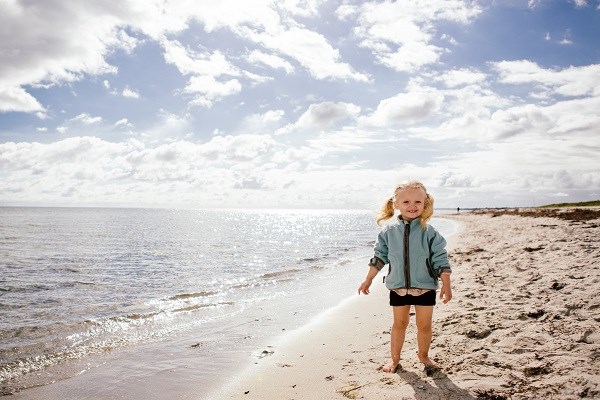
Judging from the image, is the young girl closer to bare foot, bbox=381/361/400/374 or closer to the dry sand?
bare foot, bbox=381/361/400/374

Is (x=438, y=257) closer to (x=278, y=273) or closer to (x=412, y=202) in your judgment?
(x=412, y=202)

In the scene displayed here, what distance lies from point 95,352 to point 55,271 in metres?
12.4

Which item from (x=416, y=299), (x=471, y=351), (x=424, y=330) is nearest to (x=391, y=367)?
(x=424, y=330)

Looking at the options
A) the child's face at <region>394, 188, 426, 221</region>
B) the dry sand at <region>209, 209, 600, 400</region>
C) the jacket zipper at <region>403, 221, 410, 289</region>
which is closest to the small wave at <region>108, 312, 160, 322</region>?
the dry sand at <region>209, 209, 600, 400</region>

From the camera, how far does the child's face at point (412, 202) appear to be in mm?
4324

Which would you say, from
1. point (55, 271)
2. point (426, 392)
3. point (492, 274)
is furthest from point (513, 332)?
point (55, 271)

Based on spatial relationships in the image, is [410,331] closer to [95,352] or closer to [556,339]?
[556,339]

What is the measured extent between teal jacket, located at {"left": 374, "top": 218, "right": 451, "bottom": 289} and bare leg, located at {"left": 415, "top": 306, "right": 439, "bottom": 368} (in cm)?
30

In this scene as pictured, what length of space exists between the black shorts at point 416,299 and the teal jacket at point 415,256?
10 cm

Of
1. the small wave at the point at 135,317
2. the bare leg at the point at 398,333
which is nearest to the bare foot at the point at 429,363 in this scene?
the bare leg at the point at 398,333

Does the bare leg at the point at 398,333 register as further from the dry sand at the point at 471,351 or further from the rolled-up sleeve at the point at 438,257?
the rolled-up sleeve at the point at 438,257

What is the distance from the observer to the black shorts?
417 centimetres

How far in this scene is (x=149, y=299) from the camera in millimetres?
11641

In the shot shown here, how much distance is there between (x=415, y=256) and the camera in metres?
4.23
